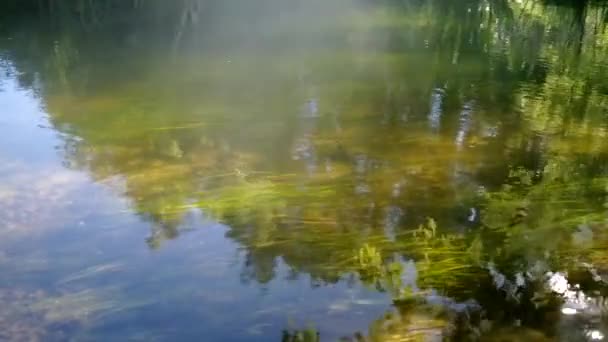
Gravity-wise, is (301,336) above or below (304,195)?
below

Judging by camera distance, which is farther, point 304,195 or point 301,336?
point 304,195

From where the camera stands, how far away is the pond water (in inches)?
198

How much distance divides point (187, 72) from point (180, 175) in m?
5.31

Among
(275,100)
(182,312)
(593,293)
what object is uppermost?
(275,100)

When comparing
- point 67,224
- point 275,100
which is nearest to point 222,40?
point 275,100

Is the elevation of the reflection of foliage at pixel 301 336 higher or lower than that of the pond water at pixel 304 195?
lower

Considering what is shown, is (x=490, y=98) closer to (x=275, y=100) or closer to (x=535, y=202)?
(x=275, y=100)

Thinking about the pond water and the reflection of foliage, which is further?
the pond water

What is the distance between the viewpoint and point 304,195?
22.9 feet

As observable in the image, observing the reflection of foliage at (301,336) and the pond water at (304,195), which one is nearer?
the reflection of foliage at (301,336)

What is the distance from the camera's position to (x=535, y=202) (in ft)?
22.2

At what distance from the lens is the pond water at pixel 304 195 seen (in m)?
5.04

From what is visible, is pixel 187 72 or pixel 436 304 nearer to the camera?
pixel 436 304

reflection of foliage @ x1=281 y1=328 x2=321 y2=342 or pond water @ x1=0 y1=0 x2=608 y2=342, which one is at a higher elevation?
pond water @ x1=0 y1=0 x2=608 y2=342
